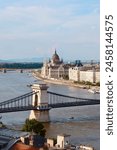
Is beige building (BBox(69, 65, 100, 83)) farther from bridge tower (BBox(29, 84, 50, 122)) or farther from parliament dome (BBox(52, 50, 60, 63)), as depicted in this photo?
bridge tower (BBox(29, 84, 50, 122))

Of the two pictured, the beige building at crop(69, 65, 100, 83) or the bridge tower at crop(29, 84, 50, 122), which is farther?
the beige building at crop(69, 65, 100, 83)

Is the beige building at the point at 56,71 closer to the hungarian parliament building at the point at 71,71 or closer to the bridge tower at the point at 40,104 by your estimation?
the hungarian parliament building at the point at 71,71

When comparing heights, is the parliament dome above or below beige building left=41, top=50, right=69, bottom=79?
above

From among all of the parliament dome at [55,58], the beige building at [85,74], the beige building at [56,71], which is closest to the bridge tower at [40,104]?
the beige building at [85,74]

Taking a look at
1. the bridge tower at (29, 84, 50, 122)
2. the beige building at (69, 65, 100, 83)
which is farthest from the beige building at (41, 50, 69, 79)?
the bridge tower at (29, 84, 50, 122)

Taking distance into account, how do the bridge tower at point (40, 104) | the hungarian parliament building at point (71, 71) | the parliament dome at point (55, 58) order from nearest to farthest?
the bridge tower at point (40, 104) < the hungarian parliament building at point (71, 71) < the parliament dome at point (55, 58)

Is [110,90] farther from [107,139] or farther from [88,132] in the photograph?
[88,132]

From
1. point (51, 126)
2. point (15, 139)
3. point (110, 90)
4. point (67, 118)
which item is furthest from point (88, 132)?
point (110, 90)
